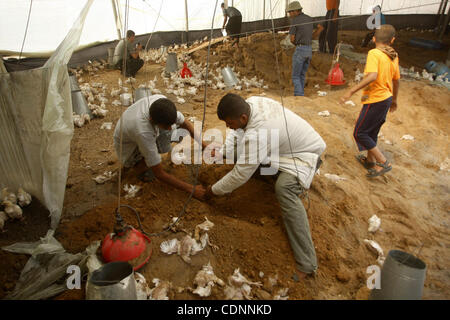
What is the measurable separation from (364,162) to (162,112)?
2536 millimetres

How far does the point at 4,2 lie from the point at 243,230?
5414 mm

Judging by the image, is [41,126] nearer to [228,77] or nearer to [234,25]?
[228,77]

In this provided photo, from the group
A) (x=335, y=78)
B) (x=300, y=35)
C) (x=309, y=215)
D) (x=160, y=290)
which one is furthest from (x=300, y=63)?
(x=160, y=290)

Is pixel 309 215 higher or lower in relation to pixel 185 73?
lower

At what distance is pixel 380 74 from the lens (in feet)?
8.75

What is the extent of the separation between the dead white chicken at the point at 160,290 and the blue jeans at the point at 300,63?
432 centimetres

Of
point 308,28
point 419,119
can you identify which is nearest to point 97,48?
point 308,28

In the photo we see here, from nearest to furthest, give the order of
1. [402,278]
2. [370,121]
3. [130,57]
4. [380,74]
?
[402,278] → [380,74] → [370,121] → [130,57]

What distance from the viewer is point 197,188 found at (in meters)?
2.31

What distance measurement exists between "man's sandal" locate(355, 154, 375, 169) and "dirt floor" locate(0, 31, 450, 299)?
124 mm

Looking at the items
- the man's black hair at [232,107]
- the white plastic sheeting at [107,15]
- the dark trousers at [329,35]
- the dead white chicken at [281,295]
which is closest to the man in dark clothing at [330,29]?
the dark trousers at [329,35]

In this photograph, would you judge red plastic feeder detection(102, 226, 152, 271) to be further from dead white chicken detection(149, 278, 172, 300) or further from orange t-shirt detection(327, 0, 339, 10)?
orange t-shirt detection(327, 0, 339, 10)
